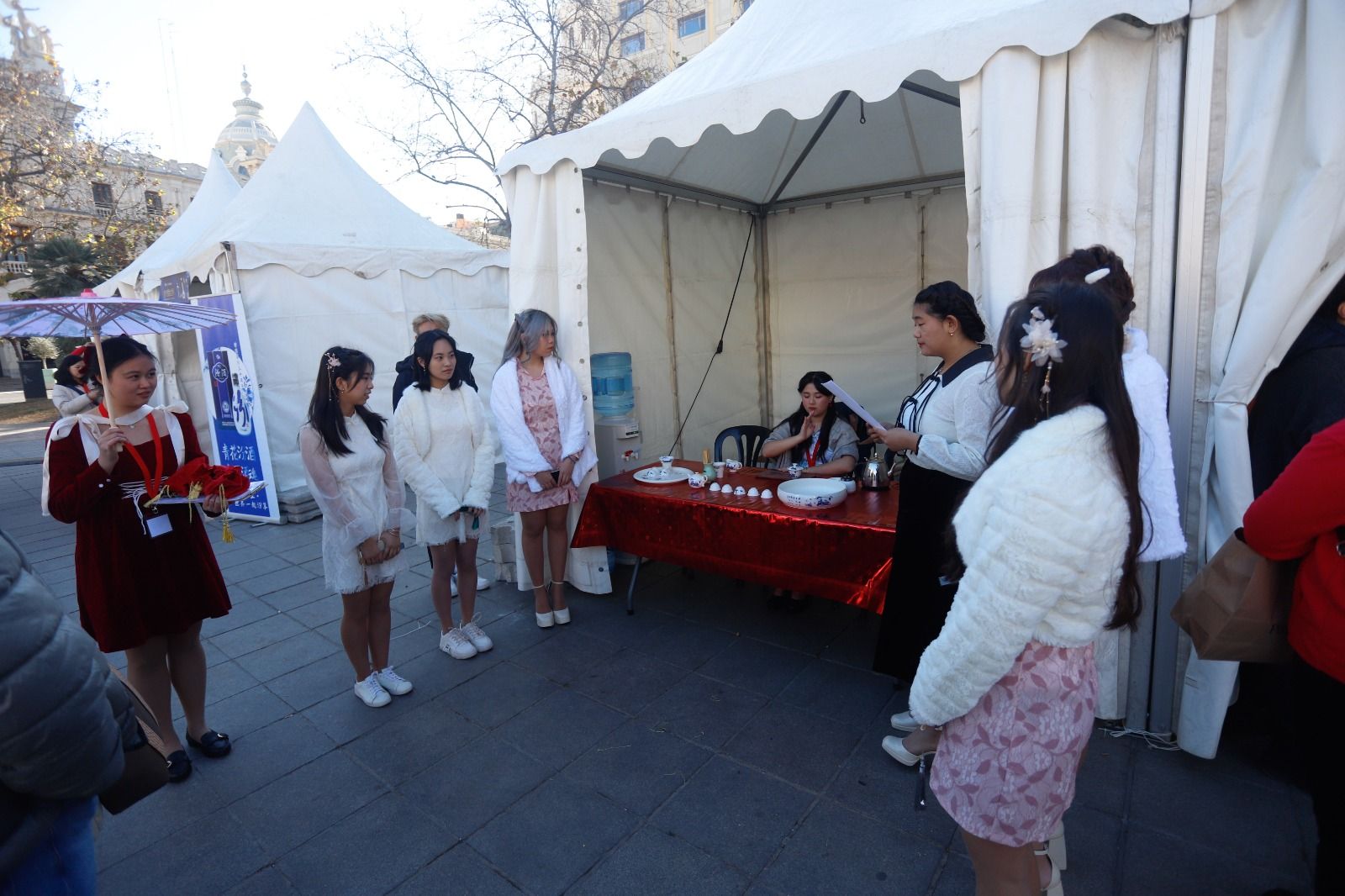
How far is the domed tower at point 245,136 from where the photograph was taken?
159ft

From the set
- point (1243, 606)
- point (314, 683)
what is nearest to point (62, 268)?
point (314, 683)

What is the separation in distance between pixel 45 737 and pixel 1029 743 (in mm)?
1780

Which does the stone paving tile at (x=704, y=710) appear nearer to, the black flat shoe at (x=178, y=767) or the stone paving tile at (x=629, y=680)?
the stone paving tile at (x=629, y=680)

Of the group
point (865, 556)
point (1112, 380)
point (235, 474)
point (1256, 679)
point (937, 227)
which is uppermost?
point (937, 227)

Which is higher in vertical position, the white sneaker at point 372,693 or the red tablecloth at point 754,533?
the red tablecloth at point 754,533

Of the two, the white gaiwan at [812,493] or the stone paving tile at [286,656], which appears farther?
the stone paving tile at [286,656]

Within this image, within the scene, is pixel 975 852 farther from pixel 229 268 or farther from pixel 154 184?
pixel 154 184

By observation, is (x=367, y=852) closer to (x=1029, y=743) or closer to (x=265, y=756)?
(x=265, y=756)

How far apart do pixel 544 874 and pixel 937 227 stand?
521 centimetres

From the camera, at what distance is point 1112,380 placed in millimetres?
1239

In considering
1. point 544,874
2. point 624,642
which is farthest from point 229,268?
point 544,874

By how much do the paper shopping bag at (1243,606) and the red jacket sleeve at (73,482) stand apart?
3426mm

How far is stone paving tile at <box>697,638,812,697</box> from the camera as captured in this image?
3154 millimetres

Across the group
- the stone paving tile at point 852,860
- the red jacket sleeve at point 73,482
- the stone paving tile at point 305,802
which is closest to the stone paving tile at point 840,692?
the stone paving tile at point 852,860
